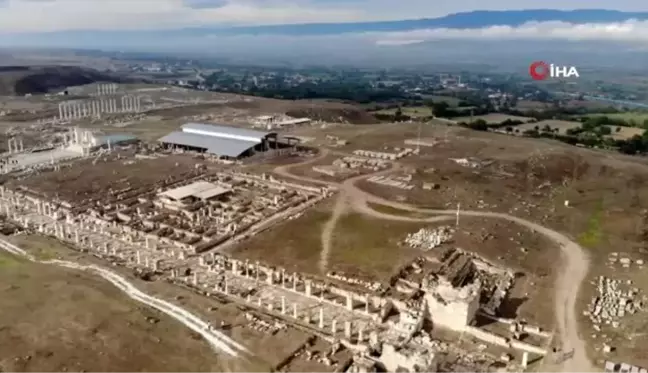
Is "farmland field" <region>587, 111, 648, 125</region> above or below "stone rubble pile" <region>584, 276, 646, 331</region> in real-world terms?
above

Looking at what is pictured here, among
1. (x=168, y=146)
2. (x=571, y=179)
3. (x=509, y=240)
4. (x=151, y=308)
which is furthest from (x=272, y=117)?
(x=151, y=308)

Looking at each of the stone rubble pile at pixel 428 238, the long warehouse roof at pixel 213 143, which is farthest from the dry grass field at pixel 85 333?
the long warehouse roof at pixel 213 143

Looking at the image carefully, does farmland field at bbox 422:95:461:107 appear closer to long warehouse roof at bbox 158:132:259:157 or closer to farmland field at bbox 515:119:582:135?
farmland field at bbox 515:119:582:135

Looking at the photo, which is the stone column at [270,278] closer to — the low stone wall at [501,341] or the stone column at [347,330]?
the stone column at [347,330]

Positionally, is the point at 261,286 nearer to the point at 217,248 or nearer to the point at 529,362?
the point at 217,248

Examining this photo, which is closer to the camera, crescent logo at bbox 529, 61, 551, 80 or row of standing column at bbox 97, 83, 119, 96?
crescent logo at bbox 529, 61, 551, 80

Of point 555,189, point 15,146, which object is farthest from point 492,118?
point 15,146

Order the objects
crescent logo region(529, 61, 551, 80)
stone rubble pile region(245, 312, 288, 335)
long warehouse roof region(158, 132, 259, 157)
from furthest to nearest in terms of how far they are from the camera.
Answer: long warehouse roof region(158, 132, 259, 157), crescent logo region(529, 61, 551, 80), stone rubble pile region(245, 312, 288, 335)

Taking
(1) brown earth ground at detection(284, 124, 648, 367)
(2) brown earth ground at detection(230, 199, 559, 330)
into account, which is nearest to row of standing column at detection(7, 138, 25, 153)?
(1) brown earth ground at detection(284, 124, 648, 367)
